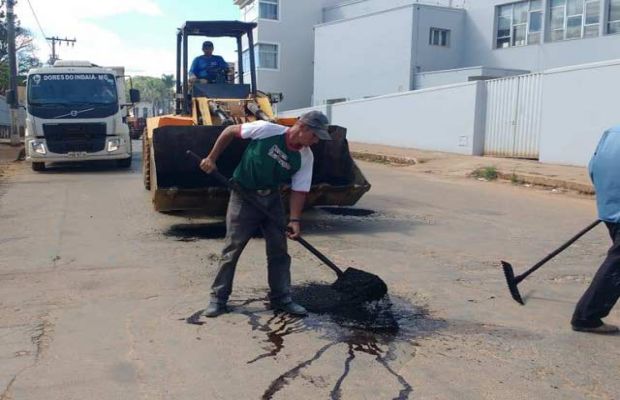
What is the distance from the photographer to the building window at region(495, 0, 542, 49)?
2775 cm

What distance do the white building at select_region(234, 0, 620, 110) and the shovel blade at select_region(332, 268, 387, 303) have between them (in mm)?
18326

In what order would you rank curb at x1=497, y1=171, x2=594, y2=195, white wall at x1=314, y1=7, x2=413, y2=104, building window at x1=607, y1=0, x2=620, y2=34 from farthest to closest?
1. white wall at x1=314, y1=7, x2=413, y2=104
2. building window at x1=607, y1=0, x2=620, y2=34
3. curb at x1=497, y1=171, x2=594, y2=195

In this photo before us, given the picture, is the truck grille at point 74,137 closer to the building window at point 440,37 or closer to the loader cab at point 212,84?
the loader cab at point 212,84

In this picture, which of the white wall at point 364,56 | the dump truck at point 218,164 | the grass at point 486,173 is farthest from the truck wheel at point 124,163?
the white wall at point 364,56

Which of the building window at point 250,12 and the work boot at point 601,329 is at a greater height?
the building window at point 250,12

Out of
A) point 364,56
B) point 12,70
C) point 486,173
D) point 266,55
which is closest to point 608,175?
point 486,173

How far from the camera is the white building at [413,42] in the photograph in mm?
26281

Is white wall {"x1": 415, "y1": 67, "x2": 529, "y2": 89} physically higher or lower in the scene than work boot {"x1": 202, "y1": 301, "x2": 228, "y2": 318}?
higher

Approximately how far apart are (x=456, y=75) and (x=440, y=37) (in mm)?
4159

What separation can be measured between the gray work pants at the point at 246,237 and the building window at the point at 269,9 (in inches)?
1498

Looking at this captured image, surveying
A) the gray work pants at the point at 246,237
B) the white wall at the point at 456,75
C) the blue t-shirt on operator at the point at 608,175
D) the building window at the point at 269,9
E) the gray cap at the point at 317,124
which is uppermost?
the building window at the point at 269,9

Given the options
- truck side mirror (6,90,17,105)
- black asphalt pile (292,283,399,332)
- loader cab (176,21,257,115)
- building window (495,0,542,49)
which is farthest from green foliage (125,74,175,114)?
black asphalt pile (292,283,399,332)

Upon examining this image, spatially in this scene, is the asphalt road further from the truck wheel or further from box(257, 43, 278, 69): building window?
box(257, 43, 278, 69): building window

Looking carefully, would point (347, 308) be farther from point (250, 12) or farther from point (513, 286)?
point (250, 12)
